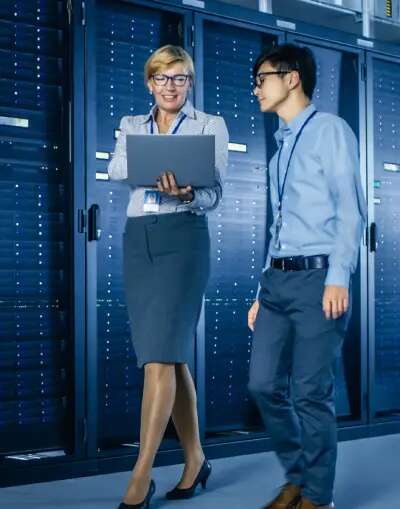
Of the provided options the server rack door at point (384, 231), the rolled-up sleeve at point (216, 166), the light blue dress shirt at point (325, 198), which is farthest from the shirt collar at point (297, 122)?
the server rack door at point (384, 231)

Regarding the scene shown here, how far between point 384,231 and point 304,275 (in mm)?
2068

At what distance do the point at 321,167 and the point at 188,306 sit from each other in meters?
0.71

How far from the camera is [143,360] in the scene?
295 cm

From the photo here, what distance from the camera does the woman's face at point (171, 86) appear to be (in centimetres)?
294

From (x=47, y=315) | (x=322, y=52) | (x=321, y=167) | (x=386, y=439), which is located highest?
(x=322, y=52)

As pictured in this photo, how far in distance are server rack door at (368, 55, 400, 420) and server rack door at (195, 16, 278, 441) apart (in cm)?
69

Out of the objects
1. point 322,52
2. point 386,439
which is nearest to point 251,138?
point 322,52

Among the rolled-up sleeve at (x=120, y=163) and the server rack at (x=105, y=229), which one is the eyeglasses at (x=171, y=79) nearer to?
the rolled-up sleeve at (x=120, y=163)

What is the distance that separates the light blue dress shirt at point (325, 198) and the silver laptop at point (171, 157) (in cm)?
27

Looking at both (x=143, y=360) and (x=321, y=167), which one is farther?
(x=143, y=360)

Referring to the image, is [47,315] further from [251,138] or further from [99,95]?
[251,138]

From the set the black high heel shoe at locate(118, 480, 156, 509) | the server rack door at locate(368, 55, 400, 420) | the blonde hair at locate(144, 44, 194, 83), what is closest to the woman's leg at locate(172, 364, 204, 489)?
the black high heel shoe at locate(118, 480, 156, 509)

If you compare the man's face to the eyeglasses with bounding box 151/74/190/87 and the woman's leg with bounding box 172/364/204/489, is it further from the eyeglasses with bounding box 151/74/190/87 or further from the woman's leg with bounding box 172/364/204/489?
the woman's leg with bounding box 172/364/204/489

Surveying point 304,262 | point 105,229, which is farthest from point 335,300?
point 105,229
